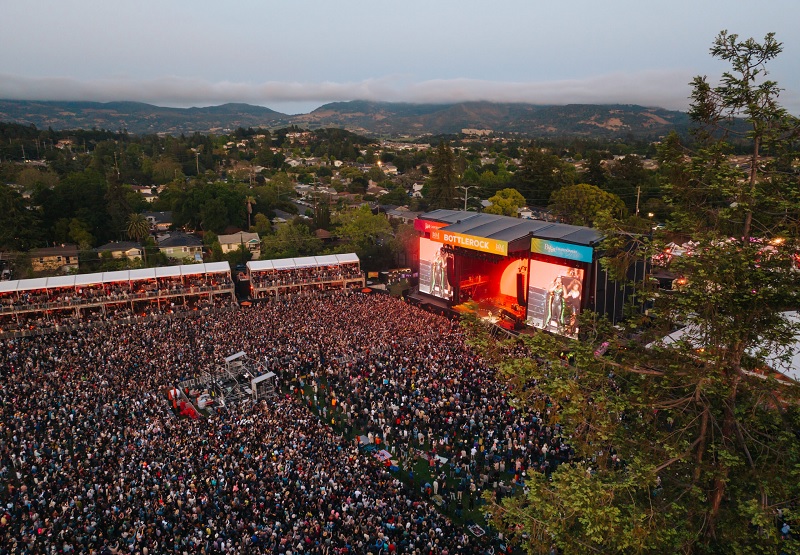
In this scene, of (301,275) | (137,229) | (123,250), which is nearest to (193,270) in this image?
(301,275)

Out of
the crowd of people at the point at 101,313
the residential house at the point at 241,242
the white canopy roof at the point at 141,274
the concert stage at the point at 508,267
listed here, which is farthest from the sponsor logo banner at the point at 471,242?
the residential house at the point at 241,242

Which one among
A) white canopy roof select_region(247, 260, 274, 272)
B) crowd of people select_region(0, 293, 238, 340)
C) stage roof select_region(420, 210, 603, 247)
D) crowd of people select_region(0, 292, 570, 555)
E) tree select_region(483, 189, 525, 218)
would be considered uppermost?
stage roof select_region(420, 210, 603, 247)

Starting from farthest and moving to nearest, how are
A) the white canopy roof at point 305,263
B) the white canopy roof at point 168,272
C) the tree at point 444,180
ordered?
the tree at point 444,180 < the white canopy roof at point 305,263 < the white canopy roof at point 168,272

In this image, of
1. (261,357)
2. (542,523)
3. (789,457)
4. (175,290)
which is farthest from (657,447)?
(175,290)

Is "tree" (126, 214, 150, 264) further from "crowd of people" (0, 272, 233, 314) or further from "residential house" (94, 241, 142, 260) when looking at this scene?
"crowd of people" (0, 272, 233, 314)

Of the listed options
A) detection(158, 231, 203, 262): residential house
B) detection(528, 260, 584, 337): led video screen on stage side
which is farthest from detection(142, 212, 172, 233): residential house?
detection(528, 260, 584, 337): led video screen on stage side

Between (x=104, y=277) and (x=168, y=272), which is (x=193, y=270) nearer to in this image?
(x=168, y=272)

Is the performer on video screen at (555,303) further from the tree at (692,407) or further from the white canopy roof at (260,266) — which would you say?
the white canopy roof at (260,266)
